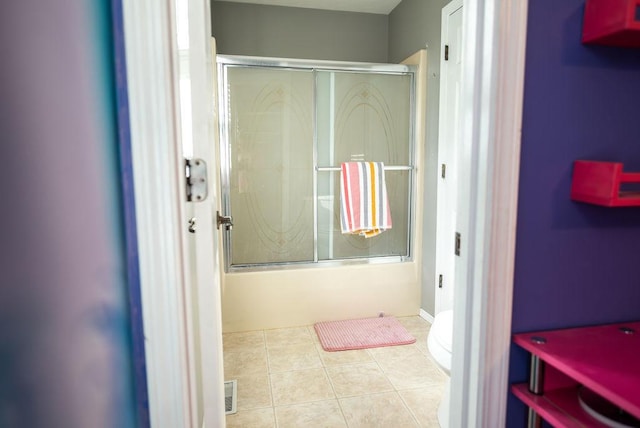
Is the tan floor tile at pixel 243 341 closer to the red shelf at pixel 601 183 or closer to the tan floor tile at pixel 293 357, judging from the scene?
the tan floor tile at pixel 293 357

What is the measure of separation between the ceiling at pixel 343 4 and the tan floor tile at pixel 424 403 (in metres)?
2.71

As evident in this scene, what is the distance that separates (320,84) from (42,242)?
2.38 meters

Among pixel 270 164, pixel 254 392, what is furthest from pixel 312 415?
pixel 270 164

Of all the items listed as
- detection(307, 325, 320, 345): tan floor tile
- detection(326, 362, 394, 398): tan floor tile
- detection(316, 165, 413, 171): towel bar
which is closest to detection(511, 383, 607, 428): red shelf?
detection(326, 362, 394, 398): tan floor tile

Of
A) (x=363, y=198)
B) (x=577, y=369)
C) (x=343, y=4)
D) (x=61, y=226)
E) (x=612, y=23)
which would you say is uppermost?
(x=343, y=4)

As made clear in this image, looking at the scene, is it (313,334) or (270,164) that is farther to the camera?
(270,164)

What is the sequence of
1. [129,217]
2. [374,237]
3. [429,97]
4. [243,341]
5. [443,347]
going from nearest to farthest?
[129,217]
[443,347]
[243,341]
[429,97]
[374,237]

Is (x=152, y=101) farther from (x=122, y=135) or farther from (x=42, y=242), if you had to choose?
(x=42, y=242)

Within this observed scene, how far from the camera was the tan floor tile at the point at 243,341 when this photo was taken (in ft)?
8.04

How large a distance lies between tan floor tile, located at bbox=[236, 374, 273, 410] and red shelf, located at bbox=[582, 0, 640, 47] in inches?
70.8

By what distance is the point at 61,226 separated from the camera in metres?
0.66

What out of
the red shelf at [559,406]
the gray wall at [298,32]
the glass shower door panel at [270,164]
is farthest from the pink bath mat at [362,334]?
the gray wall at [298,32]

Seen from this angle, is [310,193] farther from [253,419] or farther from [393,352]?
[253,419]

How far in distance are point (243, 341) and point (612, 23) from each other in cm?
232
